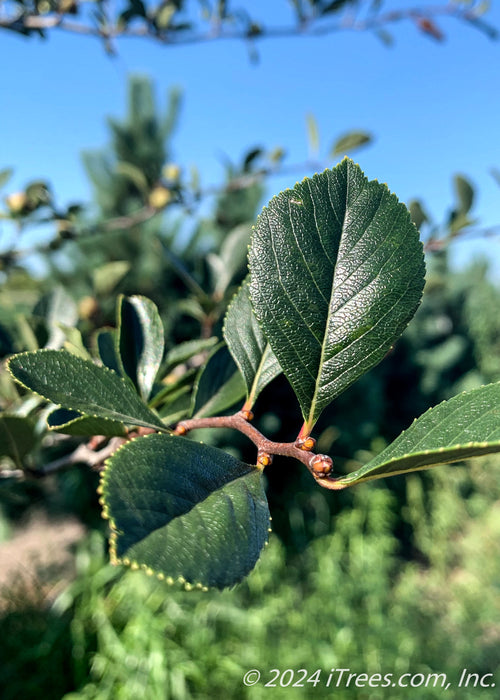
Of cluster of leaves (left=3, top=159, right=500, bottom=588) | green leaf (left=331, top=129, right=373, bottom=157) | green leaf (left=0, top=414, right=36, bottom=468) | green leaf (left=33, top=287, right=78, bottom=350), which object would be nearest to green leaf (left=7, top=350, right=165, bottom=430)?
cluster of leaves (left=3, top=159, right=500, bottom=588)

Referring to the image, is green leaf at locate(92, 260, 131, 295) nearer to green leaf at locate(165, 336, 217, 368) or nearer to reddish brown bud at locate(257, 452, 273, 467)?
green leaf at locate(165, 336, 217, 368)

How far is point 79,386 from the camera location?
405 mm

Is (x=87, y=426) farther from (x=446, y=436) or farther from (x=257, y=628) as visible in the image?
(x=257, y=628)

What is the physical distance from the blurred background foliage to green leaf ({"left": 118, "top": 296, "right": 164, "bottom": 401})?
4 centimetres

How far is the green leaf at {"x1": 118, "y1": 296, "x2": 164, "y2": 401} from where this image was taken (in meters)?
0.52

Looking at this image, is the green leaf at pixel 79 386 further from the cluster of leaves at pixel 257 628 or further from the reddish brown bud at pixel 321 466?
the cluster of leaves at pixel 257 628

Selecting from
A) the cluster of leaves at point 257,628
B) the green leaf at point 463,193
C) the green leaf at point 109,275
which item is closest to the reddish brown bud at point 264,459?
the green leaf at point 109,275

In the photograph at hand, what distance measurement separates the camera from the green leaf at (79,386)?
0.39 m

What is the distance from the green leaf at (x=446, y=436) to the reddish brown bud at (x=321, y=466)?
1cm

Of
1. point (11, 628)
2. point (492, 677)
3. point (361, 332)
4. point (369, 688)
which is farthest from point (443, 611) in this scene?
point (361, 332)

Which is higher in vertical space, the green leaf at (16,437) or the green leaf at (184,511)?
the green leaf at (16,437)

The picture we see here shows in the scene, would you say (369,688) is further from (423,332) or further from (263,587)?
(423,332)

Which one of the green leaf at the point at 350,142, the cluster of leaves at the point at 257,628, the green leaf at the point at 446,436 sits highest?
the green leaf at the point at 350,142

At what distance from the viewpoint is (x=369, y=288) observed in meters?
0.37
